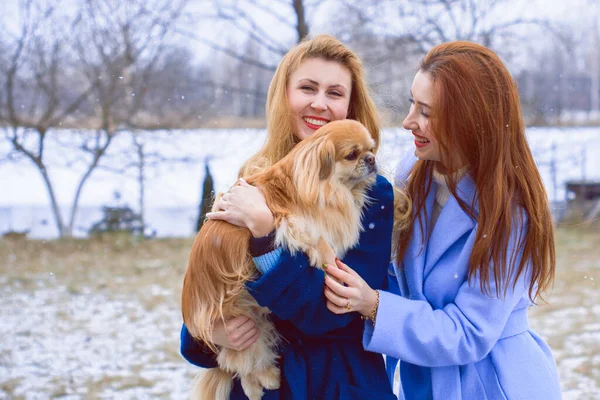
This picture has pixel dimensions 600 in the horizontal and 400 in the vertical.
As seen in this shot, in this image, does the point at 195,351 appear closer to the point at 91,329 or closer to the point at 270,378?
the point at 270,378

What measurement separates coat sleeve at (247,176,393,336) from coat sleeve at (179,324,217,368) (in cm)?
41

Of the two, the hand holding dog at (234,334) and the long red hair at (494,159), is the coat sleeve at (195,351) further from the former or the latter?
the long red hair at (494,159)

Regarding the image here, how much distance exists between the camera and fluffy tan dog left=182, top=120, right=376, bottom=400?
246 cm

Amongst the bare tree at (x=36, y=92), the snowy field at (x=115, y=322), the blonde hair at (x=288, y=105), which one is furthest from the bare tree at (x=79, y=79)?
the blonde hair at (x=288, y=105)

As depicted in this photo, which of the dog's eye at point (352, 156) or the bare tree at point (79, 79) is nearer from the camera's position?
the dog's eye at point (352, 156)

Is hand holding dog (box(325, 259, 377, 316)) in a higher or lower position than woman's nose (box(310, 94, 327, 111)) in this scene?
lower

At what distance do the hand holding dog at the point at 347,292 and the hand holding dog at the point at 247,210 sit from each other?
1.06 ft

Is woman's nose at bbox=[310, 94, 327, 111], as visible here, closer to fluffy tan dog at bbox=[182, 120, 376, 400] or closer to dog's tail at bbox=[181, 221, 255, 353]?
fluffy tan dog at bbox=[182, 120, 376, 400]

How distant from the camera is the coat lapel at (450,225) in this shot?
2.40 m

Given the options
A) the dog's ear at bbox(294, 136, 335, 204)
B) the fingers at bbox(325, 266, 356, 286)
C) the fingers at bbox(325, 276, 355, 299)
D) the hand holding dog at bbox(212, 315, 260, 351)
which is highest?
the dog's ear at bbox(294, 136, 335, 204)

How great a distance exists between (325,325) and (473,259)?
0.64 metres

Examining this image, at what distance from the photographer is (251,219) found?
2.41 meters

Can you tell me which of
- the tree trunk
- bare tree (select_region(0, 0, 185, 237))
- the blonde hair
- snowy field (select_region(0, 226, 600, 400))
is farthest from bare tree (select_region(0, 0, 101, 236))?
the blonde hair

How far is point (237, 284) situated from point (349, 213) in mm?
577
